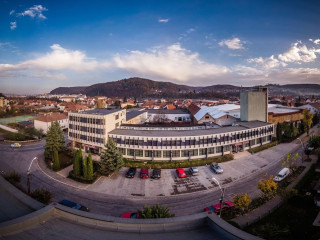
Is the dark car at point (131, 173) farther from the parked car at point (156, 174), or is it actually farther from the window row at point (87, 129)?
the window row at point (87, 129)

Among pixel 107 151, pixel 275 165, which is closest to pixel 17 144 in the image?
pixel 107 151

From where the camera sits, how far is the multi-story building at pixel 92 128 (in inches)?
1324

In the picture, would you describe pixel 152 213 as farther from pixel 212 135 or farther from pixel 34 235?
pixel 212 135

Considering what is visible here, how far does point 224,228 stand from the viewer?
30.2ft

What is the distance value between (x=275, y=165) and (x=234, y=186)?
37.4 ft

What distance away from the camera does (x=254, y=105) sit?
148 feet

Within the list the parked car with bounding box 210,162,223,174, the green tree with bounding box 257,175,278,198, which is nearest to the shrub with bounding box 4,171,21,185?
the parked car with bounding box 210,162,223,174

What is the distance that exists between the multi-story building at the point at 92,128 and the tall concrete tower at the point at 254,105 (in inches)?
1157

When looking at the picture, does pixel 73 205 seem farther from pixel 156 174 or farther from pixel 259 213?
pixel 259 213

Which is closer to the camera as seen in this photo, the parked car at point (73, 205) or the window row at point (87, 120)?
the parked car at point (73, 205)

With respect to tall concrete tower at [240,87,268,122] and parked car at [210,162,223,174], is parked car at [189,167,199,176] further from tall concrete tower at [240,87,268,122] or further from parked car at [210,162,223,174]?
tall concrete tower at [240,87,268,122]

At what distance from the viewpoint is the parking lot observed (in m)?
23.3

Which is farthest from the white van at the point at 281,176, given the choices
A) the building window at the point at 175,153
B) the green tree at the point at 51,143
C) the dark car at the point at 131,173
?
the green tree at the point at 51,143

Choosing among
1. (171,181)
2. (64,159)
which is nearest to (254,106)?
(171,181)
